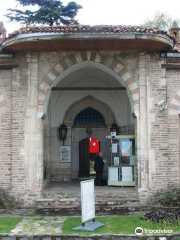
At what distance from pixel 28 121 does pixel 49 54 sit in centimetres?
214

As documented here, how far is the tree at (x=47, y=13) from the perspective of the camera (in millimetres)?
25500

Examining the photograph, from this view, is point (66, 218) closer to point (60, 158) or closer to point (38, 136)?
point (38, 136)

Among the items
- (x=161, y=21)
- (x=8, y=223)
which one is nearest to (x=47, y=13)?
(x=161, y=21)

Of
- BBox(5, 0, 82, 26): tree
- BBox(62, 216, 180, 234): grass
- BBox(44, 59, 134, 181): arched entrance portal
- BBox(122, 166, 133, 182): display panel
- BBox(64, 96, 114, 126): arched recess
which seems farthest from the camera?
BBox(5, 0, 82, 26): tree

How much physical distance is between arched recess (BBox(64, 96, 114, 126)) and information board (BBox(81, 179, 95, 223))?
21.7ft

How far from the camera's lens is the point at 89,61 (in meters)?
11.3

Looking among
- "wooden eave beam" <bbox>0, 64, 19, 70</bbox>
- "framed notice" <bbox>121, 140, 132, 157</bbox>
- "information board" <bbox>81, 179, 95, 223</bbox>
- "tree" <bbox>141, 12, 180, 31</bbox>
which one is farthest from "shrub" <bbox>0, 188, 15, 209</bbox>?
"tree" <bbox>141, 12, 180, 31</bbox>

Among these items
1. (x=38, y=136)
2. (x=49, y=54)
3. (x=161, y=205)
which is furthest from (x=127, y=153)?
(x=49, y=54)

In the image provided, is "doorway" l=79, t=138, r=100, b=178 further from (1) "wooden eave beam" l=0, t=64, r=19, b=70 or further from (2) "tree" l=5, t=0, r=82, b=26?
(2) "tree" l=5, t=0, r=82, b=26

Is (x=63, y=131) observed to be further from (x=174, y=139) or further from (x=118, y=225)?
(x=118, y=225)

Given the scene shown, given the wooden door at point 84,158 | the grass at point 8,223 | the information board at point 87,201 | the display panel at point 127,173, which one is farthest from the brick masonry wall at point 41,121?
the wooden door at point 84,158

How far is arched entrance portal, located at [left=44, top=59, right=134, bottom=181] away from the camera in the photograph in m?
14.7

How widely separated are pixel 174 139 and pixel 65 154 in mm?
5010

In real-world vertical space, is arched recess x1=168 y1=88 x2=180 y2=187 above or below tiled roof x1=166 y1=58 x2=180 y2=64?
below
